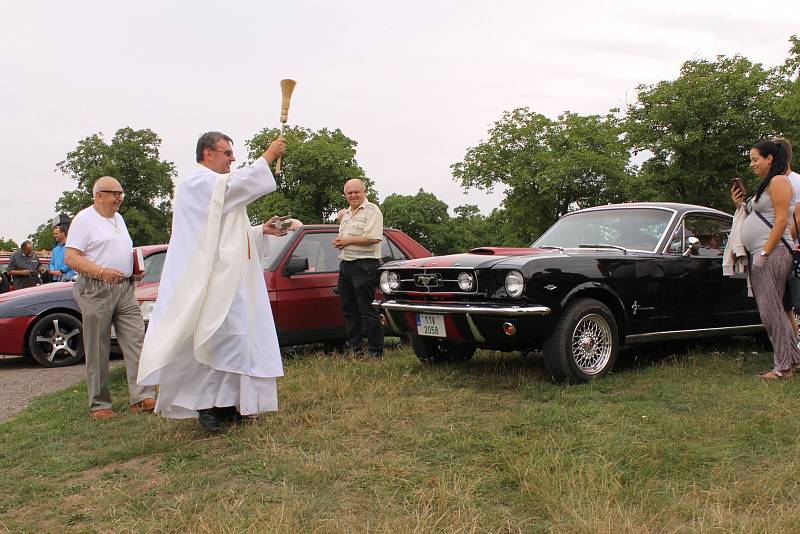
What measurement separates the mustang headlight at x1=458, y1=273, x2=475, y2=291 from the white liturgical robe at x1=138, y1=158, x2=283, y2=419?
64.7 inches

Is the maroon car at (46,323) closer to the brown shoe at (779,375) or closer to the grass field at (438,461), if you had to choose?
the grass field at (438,461)

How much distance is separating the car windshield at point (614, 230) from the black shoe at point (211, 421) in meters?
3.62

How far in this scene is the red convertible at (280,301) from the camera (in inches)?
315

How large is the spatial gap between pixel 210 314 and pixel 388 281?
225cm

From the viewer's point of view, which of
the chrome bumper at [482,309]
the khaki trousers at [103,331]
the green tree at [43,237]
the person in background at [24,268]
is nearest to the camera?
the chrome bumper at [482,309]

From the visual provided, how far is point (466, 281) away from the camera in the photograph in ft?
19.5

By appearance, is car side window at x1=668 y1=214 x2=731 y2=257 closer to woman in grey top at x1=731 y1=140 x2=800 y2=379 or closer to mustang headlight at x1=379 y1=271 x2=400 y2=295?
woman in grey top at x1=731 y1=140 x2=800 y2=379

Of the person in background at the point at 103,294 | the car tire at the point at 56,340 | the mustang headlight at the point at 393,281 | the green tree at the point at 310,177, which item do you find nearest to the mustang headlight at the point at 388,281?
the mustang headlight at the point at 393,281

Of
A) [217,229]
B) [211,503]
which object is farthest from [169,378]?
[211,503]

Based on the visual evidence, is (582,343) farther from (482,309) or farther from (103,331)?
(103,331)

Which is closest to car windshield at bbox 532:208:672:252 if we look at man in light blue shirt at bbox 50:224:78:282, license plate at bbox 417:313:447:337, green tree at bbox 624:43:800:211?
license plate at bbox 417:313:447:337

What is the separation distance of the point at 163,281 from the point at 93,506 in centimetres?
170

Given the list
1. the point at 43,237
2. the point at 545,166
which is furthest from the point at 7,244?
the point at 545,166

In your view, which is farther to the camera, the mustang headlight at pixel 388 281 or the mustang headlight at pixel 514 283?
the mustang headlight at pixel 388 281
